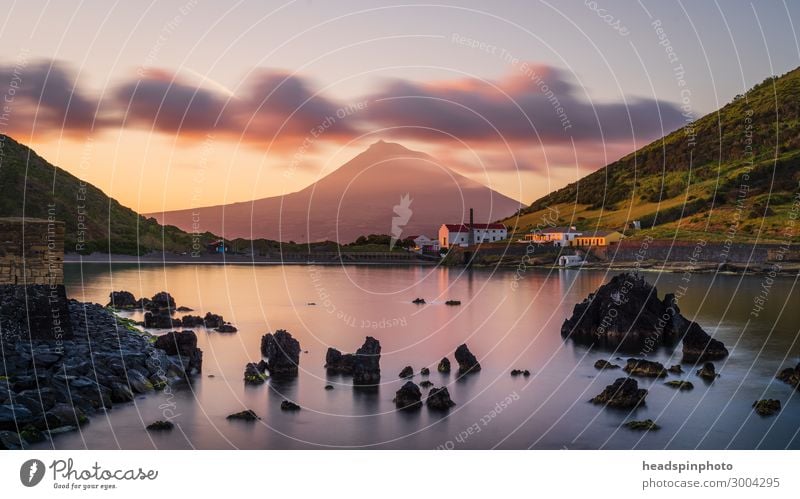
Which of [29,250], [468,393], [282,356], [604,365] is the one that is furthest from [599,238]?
[29,250]

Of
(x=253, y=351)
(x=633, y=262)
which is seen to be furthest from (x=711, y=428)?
(x=633, y=262)

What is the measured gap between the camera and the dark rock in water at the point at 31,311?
3203cm

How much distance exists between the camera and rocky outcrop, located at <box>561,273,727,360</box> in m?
49.4

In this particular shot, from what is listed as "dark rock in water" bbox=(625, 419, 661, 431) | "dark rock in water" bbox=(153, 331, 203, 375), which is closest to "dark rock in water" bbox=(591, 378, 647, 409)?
"dark rock in water" bbox=(625, 419, 661, 431)

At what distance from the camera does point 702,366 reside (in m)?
41.7

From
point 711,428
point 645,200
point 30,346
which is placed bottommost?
point 711,428

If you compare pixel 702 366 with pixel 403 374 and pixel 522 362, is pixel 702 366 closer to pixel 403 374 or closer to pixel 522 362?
pixel 522 362

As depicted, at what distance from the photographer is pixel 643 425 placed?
95.8 ft

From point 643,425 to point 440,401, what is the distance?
6958 mm

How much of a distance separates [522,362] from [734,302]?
40.9 meters

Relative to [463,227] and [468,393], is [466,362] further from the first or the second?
[463,227]

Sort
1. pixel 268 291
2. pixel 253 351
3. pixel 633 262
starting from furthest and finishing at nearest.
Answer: pixel 633 262
pixel 268 291
pixel 253 351

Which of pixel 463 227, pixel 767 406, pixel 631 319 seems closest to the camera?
pixel 767 406

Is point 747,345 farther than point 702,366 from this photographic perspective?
Yes
